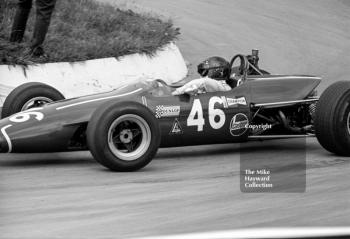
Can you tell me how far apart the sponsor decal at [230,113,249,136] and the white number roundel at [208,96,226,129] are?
0.12m

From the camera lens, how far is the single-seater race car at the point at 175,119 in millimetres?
6793

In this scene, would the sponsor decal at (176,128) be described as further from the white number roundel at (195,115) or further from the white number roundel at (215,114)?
the white number roundel at (215,114)

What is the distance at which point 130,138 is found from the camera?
686 cm

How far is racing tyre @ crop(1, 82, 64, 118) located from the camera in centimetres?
794

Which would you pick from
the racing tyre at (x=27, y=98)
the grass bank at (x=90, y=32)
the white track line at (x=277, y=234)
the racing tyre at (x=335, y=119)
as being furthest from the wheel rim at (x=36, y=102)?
the white track line at (x=277, y=234)

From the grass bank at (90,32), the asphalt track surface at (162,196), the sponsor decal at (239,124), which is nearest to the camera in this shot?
the asphalt track surface at (162,196)

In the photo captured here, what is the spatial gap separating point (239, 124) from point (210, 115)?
0.35 metres

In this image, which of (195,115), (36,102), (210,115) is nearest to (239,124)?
(210,115)

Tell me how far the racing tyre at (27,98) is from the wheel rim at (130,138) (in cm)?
150

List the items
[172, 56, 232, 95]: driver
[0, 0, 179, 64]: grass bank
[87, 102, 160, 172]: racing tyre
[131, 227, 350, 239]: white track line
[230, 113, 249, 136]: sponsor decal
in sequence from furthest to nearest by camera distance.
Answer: [0, 0, 179, 64]: grass bank
[230, 113, 249, 136]: sponsor decal
[172, 56, 232, 95]: driver
[87, 102, 160, 172]: racing tyre
[131, 227, 350, 239]: white track line

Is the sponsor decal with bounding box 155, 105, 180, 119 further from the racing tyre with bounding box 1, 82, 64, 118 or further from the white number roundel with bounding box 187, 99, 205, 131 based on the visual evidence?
the racing tyre with bounding box 1, 82, 64, 118

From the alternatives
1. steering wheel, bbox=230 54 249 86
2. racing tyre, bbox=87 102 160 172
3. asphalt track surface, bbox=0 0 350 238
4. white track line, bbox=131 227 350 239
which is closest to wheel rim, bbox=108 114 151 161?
racing tyre, bbox=87 102 160 172

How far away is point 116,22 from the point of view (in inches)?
498

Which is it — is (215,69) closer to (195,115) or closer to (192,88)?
(192,88)
